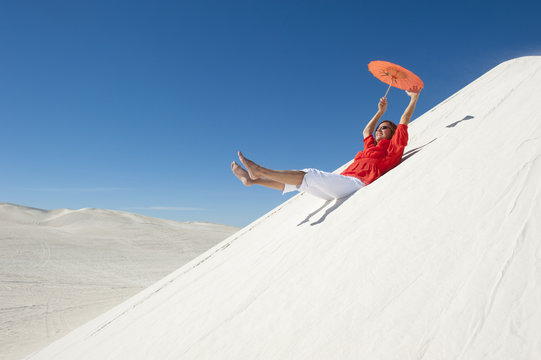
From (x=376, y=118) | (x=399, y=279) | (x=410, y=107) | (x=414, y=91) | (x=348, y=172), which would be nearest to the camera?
(x=399, y=279)

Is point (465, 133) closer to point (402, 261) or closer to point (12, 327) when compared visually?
point (402, 261)

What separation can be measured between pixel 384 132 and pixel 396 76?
75cm

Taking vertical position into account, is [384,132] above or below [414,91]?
below

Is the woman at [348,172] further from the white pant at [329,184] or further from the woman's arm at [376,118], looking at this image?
the woman's arm at [376,118]

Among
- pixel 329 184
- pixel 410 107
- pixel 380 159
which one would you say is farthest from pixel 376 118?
pixel 329 184

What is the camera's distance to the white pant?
287 centimetres

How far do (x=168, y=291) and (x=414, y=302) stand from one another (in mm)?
2338

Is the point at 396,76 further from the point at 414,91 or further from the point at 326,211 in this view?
the point at 326,211

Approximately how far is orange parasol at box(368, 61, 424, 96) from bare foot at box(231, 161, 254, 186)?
200 centimetres

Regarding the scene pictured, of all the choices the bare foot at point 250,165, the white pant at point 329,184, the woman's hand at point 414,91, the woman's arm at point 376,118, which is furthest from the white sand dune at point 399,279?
the woman's arm at point 376,118

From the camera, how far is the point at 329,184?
2875mm

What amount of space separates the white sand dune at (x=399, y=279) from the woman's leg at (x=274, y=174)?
35cm

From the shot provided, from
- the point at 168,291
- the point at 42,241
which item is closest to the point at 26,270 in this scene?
the point at 42,241

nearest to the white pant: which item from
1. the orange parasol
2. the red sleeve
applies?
the red sleeve
